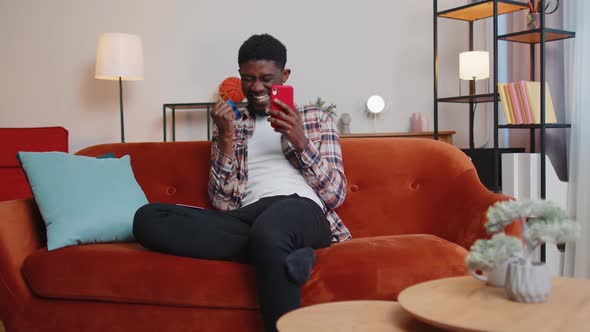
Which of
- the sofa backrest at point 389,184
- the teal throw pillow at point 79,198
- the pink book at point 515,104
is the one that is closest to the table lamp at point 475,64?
the pink book at point 515,104

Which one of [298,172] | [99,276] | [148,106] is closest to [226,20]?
[148,106]

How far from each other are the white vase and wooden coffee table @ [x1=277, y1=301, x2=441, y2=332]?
0.16 meters

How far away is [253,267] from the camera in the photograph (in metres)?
1.69

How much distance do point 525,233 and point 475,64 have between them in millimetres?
2789

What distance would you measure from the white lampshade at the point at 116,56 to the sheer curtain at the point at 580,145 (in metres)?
2.52

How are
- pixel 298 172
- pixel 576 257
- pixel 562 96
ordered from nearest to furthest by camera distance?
pixel 298 172 → pixel 576 257 → pixel 562 96

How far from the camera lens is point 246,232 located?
5.97 ft

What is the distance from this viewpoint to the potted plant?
110 cm

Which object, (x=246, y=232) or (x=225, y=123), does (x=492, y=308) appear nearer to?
(x=246, y=232)

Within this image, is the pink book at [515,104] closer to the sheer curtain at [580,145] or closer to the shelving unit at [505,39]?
the shelving unit at [505,39]

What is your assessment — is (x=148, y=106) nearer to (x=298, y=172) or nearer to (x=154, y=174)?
(x=154, y=174)

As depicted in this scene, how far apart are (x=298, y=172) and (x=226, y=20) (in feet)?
8.41

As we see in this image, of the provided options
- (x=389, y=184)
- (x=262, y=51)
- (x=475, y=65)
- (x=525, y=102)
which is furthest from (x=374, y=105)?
(x=262, y=51)

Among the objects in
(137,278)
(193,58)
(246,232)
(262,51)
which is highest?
(193,58)
